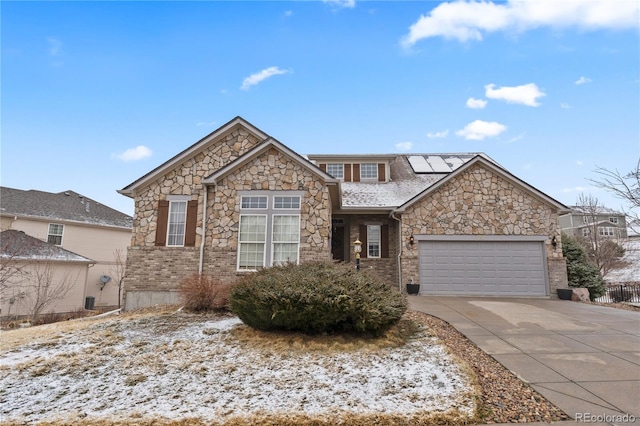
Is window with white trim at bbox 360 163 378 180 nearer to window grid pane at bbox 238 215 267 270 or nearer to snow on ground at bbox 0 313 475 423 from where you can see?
window grid pane at bbox 238 215 267 270

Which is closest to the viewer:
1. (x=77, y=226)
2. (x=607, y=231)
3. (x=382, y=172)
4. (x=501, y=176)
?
(x=501, y=176)

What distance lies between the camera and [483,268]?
525 inches

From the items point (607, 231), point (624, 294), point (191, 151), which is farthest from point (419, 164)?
point (607, 231)

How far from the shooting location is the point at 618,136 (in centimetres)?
950

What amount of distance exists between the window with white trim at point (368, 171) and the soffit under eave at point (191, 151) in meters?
7.13

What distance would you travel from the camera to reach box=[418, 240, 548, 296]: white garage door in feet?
43.1

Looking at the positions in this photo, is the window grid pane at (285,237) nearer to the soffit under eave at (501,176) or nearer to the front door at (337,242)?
the soffit under eave at (501,176)

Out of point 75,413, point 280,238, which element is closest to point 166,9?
point 280,238

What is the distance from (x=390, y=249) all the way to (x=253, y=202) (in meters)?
6.74

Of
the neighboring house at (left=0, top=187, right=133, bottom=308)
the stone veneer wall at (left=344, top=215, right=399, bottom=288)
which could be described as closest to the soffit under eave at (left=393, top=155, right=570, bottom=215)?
the stone veneer wall at (left=344, top=215, right=399, bottom=288)

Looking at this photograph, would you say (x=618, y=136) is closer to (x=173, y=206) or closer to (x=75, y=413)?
(x=75, y=413)

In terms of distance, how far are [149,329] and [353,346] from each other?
477 cm

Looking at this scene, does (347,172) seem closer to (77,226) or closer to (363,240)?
(363,240)

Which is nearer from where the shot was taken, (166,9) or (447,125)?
(166,9)
